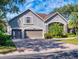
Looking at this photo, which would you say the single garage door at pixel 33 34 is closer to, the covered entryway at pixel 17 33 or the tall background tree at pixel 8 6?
the covered entryway at pixel 17 33

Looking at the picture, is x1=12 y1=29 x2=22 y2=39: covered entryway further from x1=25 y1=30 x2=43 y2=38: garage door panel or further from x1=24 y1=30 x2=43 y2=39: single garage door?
x1=25 y1=30 x2=43 y2=38: garage door panel

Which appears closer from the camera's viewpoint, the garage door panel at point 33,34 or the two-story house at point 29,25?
the two-story house at point 29,25

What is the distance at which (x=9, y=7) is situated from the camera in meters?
19.5

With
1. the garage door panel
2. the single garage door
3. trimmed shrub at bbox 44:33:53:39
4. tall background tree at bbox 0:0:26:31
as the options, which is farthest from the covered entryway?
tall background tree at bbox 0:0:26:31

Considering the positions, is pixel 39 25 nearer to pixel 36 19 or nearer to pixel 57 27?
pixel 36 19

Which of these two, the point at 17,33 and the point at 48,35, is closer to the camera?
the point at 48,35

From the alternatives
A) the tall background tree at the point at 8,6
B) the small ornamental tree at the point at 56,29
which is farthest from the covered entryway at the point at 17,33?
the tall background tree at the point at 8,6

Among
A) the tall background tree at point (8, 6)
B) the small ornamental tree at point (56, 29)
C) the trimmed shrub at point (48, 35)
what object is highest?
the tall background tree at point (8, 6)

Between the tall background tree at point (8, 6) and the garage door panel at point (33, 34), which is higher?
the tall background tree at point (8, 6)

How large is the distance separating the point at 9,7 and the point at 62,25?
21.8 metres

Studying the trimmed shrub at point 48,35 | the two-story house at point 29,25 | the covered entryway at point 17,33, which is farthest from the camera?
the two-story house at point 29,25

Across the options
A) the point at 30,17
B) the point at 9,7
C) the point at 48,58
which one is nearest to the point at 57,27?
the point at 30,17

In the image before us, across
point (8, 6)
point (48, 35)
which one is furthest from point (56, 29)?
point (8, 6)

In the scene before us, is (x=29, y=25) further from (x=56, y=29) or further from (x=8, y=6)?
(x=8, y=6)
